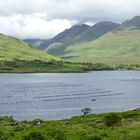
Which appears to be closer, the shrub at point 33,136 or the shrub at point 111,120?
the shrub at point 33,136

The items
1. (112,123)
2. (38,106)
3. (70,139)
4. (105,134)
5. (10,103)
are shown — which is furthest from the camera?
(10,103)

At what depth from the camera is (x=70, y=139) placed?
3169 centimetres

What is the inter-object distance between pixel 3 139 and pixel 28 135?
10.4 ft

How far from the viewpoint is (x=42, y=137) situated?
107 feet

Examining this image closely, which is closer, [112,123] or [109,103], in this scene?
[112,123]

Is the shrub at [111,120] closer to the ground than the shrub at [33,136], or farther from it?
closer to the ground

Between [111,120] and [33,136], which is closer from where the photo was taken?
[33,136]

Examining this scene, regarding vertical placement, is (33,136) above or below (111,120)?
above

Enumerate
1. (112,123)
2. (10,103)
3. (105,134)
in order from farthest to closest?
1. (10,103)
2. (112,123)
3. (105,134)

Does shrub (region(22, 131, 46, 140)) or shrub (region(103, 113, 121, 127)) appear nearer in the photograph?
shrub (region(22, 131, 46, 140))

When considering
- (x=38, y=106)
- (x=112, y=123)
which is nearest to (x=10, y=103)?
(x=38, y=106)

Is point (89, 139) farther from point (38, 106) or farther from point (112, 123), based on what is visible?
point (38, 106)

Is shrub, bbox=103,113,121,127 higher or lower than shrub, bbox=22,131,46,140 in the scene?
lower

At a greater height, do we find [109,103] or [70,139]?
[70,139]
